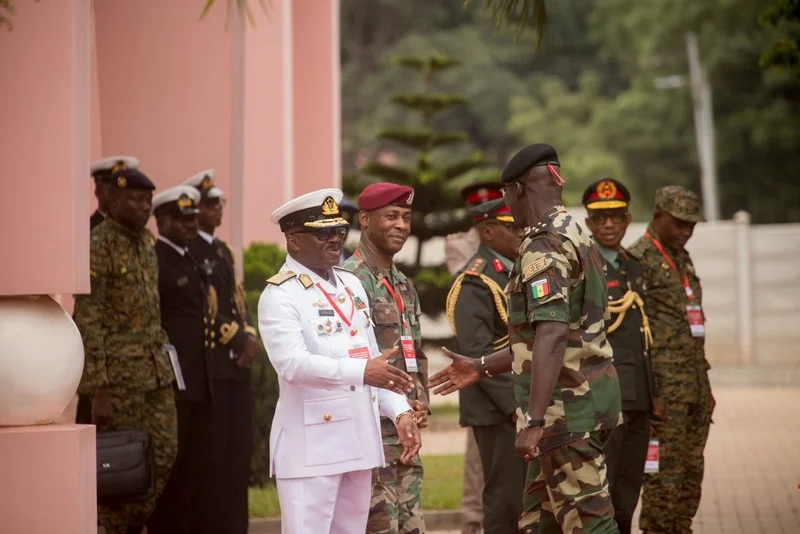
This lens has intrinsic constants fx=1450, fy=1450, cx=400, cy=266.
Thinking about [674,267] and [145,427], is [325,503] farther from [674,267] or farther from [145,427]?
[674,267]

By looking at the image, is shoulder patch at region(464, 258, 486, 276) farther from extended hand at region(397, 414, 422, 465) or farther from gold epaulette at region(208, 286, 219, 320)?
extended hand at region(397, 414, 422, 465)

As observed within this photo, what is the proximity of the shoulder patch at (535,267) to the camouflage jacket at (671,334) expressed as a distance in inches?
115

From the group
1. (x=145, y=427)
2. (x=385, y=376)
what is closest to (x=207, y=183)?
(x=145, y=427)

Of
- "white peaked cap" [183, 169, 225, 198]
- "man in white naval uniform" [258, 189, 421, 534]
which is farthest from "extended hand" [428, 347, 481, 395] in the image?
"white peaked cap" [183, 169, 225, 198]

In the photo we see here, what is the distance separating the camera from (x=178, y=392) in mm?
9492

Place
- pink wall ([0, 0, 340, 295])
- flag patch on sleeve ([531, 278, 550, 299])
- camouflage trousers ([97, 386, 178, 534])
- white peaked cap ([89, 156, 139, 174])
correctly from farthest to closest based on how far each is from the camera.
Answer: white peaked cap ([89, 156, 139, 174]), camouflage trousers ([97, 386, 178, 534]), pink wall ([0, 0, 340, 295]), flag patch on sleeve ([531, 278, 550, 299])

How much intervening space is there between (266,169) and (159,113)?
3.64 metres

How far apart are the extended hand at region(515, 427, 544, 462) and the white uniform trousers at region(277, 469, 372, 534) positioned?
0.70 m

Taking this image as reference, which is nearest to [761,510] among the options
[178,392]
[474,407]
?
[474,407]

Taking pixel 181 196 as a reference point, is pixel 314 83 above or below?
above

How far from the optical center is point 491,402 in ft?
28.9

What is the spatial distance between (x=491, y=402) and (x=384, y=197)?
1.92m

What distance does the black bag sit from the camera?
26.6 feet

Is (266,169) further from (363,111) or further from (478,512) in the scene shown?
(363,111)
